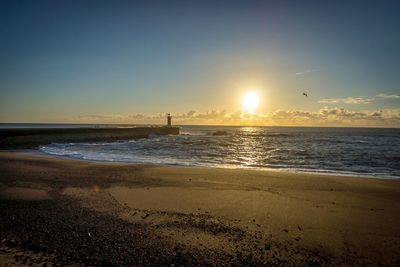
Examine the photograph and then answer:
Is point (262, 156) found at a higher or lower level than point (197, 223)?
lower

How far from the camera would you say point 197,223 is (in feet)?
27.1

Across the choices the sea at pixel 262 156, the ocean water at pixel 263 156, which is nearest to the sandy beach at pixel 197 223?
the sea at pixel 262 156

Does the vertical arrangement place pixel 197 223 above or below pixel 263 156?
above

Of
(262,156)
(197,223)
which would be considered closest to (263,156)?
(262,156)

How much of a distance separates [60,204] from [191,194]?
4.58 metres

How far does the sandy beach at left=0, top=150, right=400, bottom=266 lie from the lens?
620cm

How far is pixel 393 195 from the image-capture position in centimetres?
1224

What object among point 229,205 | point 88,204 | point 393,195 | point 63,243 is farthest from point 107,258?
point 393,195

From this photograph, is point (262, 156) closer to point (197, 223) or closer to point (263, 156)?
point (263, 156)

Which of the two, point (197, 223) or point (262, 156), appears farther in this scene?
point (262, 156)

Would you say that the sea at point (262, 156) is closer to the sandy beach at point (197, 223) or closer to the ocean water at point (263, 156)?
the ocean water at point (263, 156)

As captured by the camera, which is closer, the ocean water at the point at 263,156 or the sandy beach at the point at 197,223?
the sandy beach at the point at 197,223

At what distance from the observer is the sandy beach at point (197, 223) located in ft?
20.4

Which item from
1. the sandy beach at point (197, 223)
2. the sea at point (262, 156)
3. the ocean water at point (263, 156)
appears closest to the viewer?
the sandy beach at point (197, 223)
